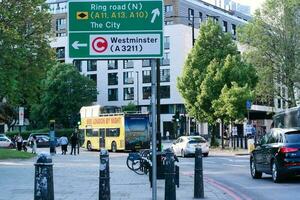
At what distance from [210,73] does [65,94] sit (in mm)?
43546

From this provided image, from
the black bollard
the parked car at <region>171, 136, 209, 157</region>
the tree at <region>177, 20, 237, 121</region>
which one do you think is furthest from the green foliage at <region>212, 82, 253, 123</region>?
the black bollard

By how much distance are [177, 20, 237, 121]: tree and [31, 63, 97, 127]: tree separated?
39.2 m

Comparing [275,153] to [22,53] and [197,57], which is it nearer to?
[22,53]

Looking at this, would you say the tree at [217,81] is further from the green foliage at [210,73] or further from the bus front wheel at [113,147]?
the bus front wheel at [113,147]

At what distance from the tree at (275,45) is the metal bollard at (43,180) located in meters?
53.4

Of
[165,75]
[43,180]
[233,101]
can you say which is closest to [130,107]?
[165,75]

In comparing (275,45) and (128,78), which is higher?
(128,78)

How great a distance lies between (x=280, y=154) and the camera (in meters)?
18.3

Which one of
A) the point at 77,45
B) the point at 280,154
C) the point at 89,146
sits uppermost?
the point at 77,45

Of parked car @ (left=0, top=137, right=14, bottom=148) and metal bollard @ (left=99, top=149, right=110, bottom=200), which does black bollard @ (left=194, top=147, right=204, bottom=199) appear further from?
parked car @ (left=0, top=137, right=14, bottom=148)

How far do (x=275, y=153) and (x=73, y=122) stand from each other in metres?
74.0

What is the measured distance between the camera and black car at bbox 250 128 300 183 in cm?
1814

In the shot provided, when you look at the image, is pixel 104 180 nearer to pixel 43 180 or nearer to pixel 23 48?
pixel 43 180

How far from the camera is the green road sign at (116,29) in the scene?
31.4ft
